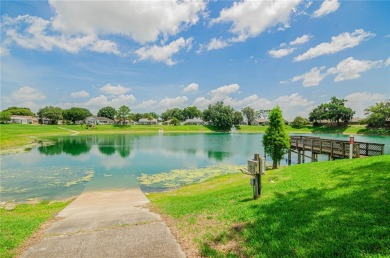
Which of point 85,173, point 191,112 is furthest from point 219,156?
point 191,112

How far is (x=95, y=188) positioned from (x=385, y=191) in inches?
765

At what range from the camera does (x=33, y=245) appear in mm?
6793

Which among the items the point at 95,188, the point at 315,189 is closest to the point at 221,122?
the point at 95,188

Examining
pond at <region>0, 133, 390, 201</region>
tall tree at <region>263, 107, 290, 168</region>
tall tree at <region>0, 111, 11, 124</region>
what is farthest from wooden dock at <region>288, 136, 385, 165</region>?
tall tree at <region>0, 111, 11, 124</region>

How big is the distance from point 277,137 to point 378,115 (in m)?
93.2

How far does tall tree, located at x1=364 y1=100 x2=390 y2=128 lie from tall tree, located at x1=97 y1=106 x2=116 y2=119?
141m

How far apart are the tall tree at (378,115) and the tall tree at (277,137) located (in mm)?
92473

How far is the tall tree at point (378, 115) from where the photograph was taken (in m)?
92.2

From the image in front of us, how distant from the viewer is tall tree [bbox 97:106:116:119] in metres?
164

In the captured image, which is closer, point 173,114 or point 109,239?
point 109,239

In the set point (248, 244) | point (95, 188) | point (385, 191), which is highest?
point (385, 191)

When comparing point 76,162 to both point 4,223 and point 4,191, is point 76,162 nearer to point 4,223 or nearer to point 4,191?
point 4,191

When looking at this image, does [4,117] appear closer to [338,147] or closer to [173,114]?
[173,114]

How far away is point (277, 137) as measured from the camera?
23.1 m
